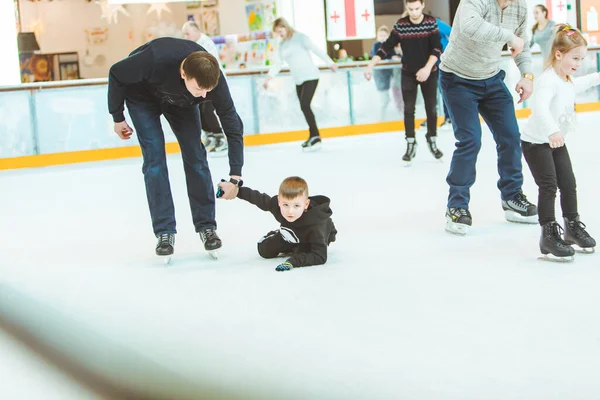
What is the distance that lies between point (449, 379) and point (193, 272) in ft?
4.80

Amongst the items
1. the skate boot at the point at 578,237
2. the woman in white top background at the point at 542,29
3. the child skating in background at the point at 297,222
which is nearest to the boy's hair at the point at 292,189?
the child skating in background at the point at 297,222

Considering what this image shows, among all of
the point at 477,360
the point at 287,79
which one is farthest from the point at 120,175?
the point at 477,360

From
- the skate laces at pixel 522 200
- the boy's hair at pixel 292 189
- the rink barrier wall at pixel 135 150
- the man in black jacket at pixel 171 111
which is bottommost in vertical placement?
the rink barrier wall at pixel 135 150

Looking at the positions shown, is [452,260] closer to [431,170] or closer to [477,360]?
[477,360]

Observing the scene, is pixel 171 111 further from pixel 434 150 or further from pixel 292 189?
pixel 434 150

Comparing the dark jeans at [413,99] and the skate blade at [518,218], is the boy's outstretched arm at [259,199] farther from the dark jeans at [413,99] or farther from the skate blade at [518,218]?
the dark jeans at [413,99]

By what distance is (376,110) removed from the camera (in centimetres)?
1047

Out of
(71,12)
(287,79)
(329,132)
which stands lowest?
(329,132)

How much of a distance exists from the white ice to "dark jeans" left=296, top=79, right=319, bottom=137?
3.38 metres

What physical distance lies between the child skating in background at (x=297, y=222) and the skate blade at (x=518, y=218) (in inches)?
39.0

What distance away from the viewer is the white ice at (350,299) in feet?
5.98

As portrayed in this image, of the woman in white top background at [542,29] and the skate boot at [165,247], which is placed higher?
the woman in white top background at [542,29]

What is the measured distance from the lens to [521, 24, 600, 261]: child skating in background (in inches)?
115

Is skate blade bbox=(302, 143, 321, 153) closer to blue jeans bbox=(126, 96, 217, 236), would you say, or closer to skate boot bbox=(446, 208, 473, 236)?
skate boot bbox=(446, 208, 473, 236)
